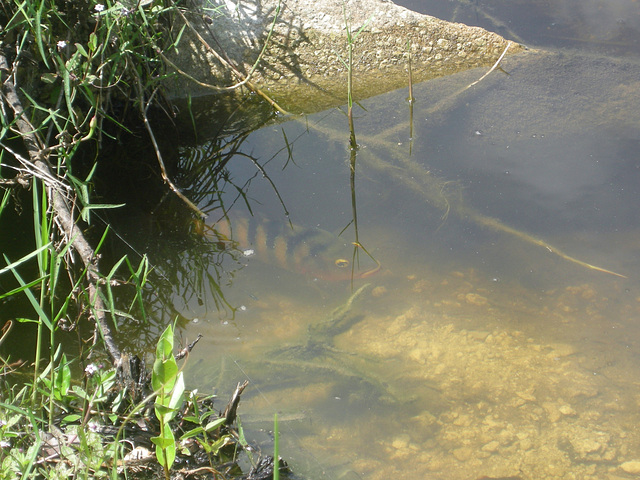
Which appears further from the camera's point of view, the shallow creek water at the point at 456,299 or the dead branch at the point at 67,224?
the shallow creek water at the point at 456,299

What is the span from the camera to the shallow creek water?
177 centimetres

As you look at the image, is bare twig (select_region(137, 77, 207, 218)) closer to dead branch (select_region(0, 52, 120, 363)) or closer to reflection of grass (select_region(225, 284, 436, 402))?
dead branch (select_region(0, 52, 120, 363))

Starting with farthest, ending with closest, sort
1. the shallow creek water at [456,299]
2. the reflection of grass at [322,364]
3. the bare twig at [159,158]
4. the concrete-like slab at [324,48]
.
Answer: the concrete-like slab at [324,48] < the bare twig at [159,158] < the reflection of grass at [322,364] < the shallow creek water at [456,299]

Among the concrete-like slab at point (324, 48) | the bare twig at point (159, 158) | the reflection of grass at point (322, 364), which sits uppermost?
the concrete-like slab at point (324, 48)

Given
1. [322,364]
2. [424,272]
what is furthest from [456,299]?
[322,364]

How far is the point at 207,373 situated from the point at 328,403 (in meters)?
0.43

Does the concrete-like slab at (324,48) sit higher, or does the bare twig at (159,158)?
the concrete-like slab at (324,48)

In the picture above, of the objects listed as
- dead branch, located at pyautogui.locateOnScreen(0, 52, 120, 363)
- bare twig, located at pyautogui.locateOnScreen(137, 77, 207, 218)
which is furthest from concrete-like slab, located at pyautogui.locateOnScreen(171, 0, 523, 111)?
dead branch, located at pyautogui.locateOnScreen(0, 52, 120, 363)

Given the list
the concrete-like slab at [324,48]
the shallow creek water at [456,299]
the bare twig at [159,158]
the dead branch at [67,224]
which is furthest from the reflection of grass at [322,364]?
the concrete-like slab at [324,48]

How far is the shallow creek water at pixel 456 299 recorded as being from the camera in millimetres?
1772

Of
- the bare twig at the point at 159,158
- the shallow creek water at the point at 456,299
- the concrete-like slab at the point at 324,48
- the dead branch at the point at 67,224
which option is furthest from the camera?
the concrete-like slab at the point at 324,48

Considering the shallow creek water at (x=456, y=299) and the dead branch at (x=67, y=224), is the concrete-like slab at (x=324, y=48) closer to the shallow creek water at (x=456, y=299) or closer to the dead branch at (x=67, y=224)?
the shallow creek water at (x=456, y=299)

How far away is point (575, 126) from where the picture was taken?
9.37ft

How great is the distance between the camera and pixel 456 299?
2.24 metres
